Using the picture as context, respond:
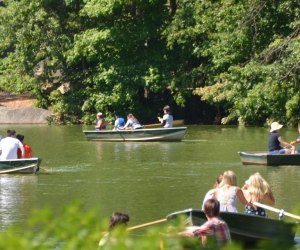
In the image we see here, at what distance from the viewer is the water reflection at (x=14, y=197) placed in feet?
54.2

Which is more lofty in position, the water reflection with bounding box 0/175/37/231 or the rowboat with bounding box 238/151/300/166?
the rowboat with bounding box 238/151/300/166

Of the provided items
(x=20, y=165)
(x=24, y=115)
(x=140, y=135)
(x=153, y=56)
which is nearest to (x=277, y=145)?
(x=20, y=165)

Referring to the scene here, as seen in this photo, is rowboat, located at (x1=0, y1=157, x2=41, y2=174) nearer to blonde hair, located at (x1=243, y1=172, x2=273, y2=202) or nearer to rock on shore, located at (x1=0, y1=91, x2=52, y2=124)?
blonde hair, located at (x1=243, y1=172, x2=273, y2=202)

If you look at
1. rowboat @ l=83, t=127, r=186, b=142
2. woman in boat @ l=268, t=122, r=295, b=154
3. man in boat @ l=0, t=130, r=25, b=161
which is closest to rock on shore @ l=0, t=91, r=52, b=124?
rowboat @ l=83, t=127, r=186, b=142

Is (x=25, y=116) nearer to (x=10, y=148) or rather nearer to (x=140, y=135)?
(x=140, y=135)

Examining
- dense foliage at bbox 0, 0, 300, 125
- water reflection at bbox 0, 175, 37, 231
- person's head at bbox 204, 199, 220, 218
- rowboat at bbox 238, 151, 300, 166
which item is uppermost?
dense foliage at bbox 0, 0, 300, 125

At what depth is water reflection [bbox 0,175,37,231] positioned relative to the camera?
651 inches

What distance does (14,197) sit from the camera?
19.2m

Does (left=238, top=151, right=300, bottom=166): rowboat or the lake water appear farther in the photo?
(left=238, top=151, right=300, bottom=166): rowboat

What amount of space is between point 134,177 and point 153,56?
2280 centimetres

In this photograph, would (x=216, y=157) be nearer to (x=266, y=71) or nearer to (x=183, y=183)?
(x=183, y=183)

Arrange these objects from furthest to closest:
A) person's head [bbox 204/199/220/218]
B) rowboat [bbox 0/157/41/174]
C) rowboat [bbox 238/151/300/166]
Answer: rowboat [bbox 238/151/300/166] < rowboat [bbox 0/157/41/174] < person's head [bbox 204/199/220/218]

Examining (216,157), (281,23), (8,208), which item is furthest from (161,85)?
(8,208)

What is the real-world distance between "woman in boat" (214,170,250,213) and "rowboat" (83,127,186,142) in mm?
18947
